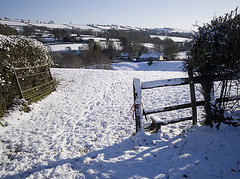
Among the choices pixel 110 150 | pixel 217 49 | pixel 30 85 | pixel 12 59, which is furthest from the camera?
pixel 30 85

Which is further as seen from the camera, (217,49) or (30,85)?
(30,85)

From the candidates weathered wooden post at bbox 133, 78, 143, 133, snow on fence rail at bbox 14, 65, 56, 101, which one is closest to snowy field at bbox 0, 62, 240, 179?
weathered wooden post at bbox 133, 78, 143, 133

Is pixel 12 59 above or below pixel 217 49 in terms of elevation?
above

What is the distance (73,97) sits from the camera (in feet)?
27.8

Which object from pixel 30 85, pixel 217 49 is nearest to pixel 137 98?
pixel 217 49

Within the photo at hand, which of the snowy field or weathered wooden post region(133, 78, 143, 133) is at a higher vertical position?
weathered wooden post region(133, 78, 143, 133)

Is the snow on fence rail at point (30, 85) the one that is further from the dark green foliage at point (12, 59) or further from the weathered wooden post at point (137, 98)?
the weathered wooden post at point (137, 98)

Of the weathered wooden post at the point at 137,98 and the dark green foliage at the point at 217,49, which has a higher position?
the dark green foliage at the point at 217,49

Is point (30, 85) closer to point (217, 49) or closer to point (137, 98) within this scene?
point (137, 98)

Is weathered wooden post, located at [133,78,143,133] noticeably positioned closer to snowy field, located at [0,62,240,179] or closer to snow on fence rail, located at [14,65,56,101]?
snowy field, located at [0,62,240,179]

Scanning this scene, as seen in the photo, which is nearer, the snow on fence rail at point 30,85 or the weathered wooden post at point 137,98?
the weathered wooden post at point 137,98

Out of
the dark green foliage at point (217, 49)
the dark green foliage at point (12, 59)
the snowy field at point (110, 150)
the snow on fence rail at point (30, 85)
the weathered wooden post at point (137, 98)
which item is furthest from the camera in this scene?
the snow on fence rail at point (30, 85)

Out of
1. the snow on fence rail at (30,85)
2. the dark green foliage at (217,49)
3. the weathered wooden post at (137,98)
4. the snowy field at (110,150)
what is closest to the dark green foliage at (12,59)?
→ the snow on fence rail at (30,85)

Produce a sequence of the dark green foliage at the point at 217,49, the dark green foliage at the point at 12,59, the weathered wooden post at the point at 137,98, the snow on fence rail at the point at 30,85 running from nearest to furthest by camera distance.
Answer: the dark green foliage at the point at 217,49, the weathered wooden post at the point at 137,98, the dark green foliage at the point at 12,59, the snow on fence rail at the point at 30,85
